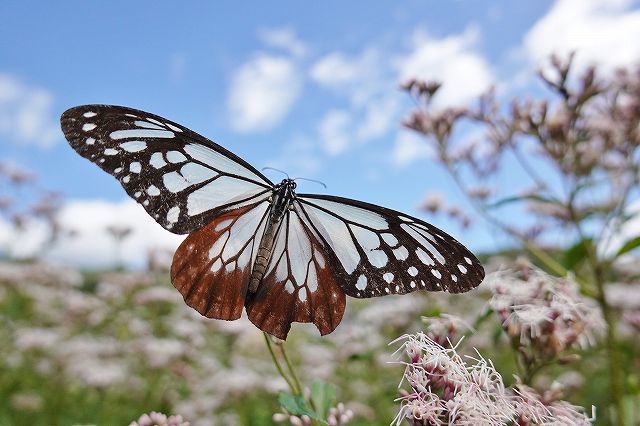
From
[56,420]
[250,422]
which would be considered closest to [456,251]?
[250,422]

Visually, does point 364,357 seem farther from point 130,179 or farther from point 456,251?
point 130,179

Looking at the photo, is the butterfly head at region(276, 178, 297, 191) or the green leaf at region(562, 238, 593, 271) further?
the green leaf at region(562, 238, 593, 271)

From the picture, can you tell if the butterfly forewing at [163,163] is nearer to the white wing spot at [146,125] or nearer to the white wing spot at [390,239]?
the white wing spot at [146,125]

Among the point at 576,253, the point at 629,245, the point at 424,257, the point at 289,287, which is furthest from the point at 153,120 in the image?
the point at 576,253

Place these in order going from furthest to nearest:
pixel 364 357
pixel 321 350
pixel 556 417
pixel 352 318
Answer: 1. pixel 352 318
2. pixel 321 350
3. pixel 364 357
4. pixel 556 417

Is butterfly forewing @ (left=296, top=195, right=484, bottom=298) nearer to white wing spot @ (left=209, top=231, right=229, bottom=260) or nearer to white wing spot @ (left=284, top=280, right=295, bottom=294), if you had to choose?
white wing spot @ (left=284, top=280, right=295, bottom=294)

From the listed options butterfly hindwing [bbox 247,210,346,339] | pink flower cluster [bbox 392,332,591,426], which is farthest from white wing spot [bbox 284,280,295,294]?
pink flower cluster [bbox 392,332,591,426]

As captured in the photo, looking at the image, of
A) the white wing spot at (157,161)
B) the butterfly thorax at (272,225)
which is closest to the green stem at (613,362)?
the butterfly thorax at (272,225)
